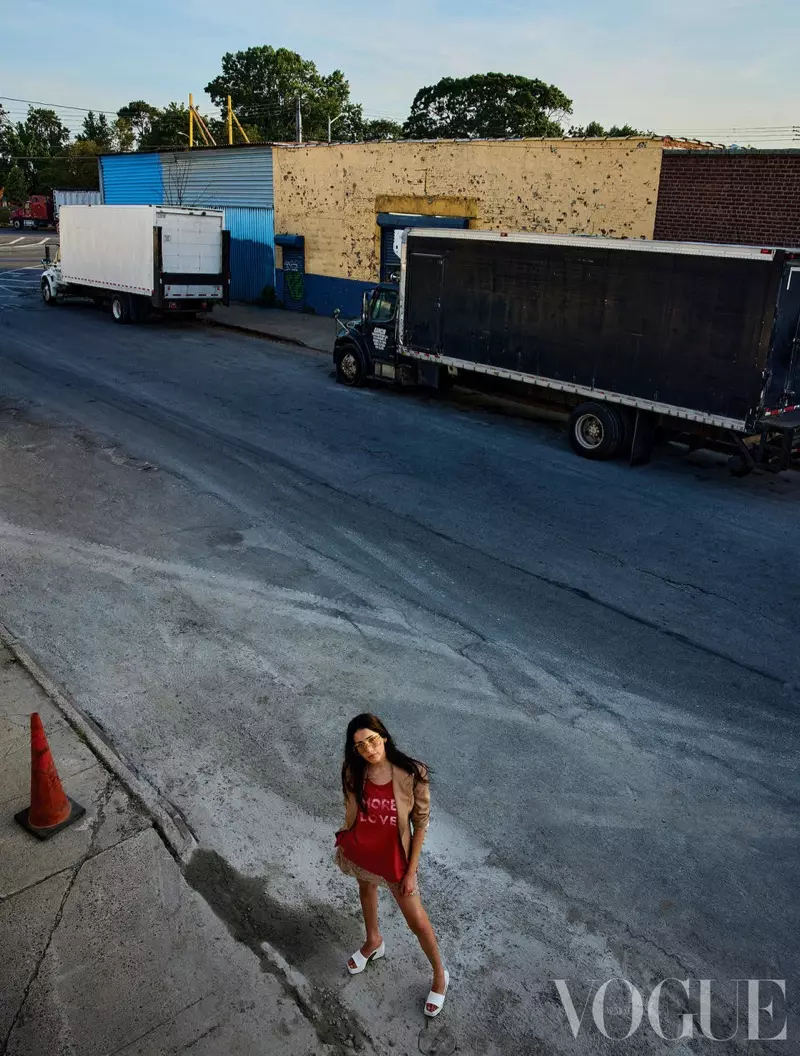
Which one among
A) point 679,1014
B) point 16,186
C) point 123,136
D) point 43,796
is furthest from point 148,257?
point 123,136

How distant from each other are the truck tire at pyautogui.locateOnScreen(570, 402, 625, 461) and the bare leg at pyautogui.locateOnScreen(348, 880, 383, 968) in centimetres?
1072

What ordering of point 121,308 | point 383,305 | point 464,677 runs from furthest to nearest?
point 121,308
point 383,305
point 464,677

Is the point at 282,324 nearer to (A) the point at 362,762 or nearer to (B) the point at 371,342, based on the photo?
(B) the point at 371,342

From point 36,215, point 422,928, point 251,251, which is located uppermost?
point 36,215

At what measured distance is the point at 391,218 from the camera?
85.5 feet

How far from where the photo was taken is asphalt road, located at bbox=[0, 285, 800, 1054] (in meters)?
4.80

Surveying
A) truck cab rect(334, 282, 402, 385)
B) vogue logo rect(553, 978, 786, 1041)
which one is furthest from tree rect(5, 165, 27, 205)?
vogue logo rect(553, 978, 786, 1041)

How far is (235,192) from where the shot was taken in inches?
1284

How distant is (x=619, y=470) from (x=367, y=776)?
417 inches

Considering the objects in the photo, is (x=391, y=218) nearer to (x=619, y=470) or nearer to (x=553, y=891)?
(x=619, y=470)

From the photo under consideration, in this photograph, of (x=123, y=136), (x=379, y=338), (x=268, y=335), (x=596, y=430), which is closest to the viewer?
(x=596, y=430)

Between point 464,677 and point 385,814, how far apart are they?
347 cm

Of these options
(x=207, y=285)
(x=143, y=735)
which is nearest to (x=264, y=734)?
(x=143, y=735)

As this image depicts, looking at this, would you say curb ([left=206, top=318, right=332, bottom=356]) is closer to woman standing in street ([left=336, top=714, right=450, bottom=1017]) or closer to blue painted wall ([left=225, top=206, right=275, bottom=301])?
blue painted wall ([left=225, top=206, right=275, bottom=301])
